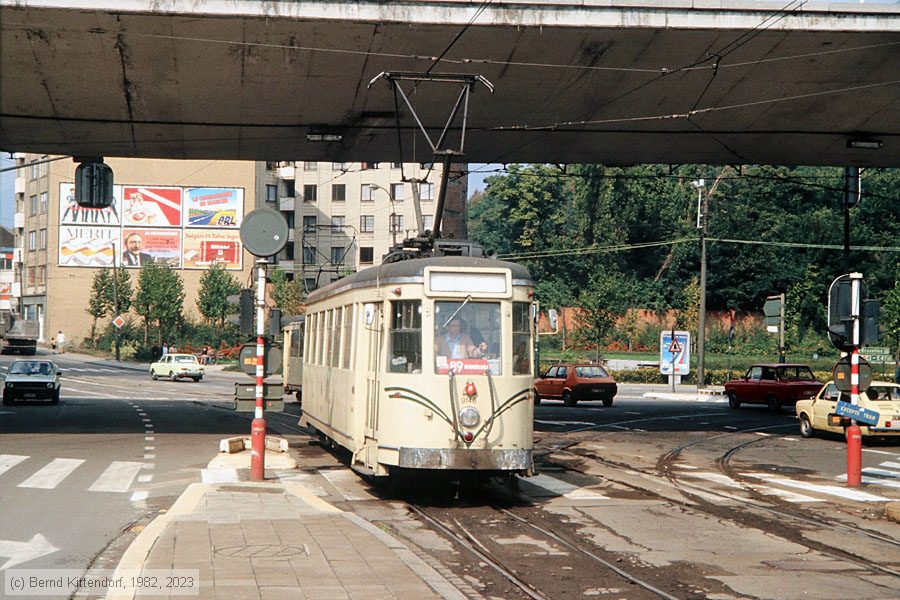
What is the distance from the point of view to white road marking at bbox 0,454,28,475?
731 inches

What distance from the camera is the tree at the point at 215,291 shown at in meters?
80.7

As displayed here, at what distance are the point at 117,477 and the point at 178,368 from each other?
40.1 metres

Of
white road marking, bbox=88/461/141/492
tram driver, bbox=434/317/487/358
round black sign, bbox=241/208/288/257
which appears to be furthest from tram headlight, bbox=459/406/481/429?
white road marking, bbox=88/461/141/492

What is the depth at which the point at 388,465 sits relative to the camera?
14.3 metres

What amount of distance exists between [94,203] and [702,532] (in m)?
19.1

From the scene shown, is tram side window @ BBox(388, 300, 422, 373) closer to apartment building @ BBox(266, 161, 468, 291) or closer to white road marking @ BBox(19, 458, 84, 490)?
white road marking @ BBox(19, 458, 84, 490)

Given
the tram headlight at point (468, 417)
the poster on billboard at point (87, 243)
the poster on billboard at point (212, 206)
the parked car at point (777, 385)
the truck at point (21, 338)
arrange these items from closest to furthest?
1. the tram headlight at point (468, 417)
2. the parked car at point (777, 385)
3. the truck at point (21, 338)
4. the poster on billboard at point (87, 243)
5. the poster on billboard at point (212, 206)

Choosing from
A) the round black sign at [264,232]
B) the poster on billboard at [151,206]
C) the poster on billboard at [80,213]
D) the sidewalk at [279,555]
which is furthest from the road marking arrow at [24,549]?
the poster on billboard at [151,206]

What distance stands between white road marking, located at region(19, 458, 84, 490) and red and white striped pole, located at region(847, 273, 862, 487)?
40.2 ft

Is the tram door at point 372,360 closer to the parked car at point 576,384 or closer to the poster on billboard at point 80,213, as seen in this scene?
the parked car at point 576,384

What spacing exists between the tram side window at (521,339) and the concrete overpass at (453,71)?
262 inches

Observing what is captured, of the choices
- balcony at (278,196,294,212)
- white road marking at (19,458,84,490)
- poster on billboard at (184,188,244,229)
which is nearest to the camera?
white road marking at (19,458,84,490)

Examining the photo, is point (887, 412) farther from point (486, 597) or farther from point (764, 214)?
point (764, 214)

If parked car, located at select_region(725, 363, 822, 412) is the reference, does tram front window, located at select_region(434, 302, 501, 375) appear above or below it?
above
